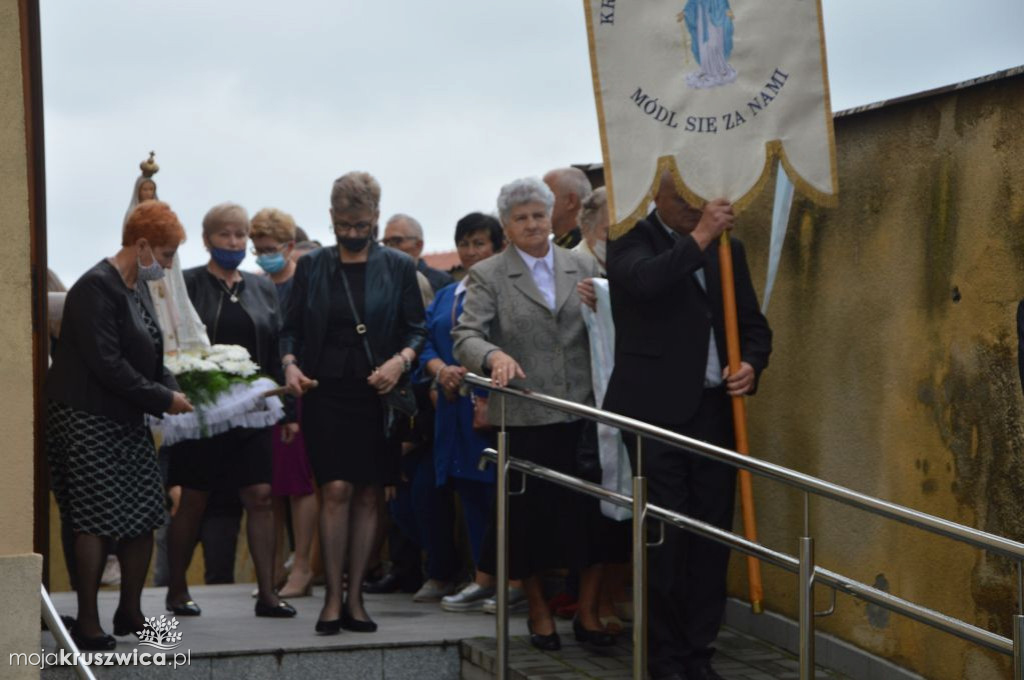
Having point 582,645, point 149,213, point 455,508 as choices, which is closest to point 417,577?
point 455,508

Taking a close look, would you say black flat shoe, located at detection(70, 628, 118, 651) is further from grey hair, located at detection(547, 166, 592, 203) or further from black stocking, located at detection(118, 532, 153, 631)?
grey hair, located at detection(547, 166, 592, 203)

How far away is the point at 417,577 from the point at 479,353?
2.63 metres

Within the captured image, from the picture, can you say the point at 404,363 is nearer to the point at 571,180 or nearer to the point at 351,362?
the point at 351,362

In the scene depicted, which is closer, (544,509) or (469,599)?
(544,509)

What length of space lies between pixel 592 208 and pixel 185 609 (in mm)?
2619

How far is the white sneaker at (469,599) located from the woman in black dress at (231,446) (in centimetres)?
73

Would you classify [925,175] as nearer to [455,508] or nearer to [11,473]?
[11,473]

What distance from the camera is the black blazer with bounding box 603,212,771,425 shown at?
5.96 meters

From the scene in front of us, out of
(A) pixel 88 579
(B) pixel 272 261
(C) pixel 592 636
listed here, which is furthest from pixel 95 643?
(B) pixel 272 261

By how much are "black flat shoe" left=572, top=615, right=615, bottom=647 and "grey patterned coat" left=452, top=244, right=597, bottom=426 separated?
33.1 inches

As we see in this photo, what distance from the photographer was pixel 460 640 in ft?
22.2

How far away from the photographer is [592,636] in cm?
666

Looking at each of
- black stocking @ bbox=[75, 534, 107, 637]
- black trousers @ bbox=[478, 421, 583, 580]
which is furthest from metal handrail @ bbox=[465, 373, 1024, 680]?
black stocking @ bbox=[75, 534, 107, 637]

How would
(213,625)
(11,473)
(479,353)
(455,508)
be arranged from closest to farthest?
1. (11,473)
2. (479,353)
3. (213,625)
4. (455,508)
